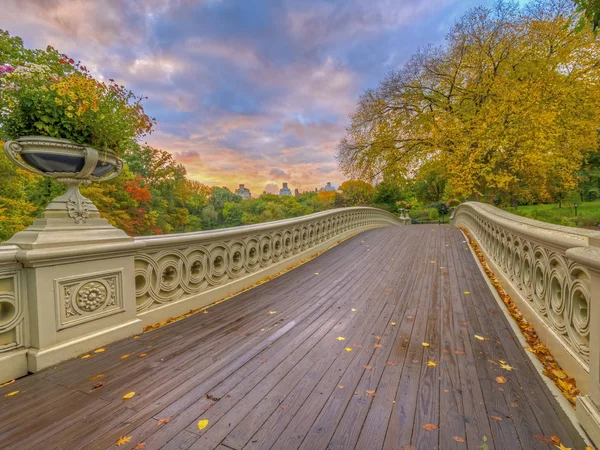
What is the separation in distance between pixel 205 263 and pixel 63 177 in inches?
72.8

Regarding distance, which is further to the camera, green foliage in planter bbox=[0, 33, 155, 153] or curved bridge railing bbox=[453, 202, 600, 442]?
green foliage in planter bbox=[0, 33, 155, 153]

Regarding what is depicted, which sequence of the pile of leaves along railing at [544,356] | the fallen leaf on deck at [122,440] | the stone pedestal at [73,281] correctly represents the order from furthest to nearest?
the stone pedestal at [73,281], the pile of leaves along railing at [544,356], the fallen leaf on deck at [122,440]

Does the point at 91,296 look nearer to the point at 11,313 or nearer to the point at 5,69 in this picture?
the point at 11,313

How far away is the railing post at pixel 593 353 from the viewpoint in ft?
4.99

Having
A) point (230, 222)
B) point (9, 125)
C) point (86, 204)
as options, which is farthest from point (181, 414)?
point (230, 222)

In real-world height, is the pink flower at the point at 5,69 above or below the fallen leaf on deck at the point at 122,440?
above

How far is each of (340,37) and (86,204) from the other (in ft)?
37.7

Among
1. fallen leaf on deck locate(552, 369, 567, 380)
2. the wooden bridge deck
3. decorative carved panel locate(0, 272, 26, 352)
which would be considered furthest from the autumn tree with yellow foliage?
decorative carved panel locate(0, 272, 26, 352)

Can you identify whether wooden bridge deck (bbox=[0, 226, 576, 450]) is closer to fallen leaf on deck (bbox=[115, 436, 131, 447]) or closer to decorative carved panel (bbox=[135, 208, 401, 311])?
fallen leaf on deck (bbox=[115, 436, 131, 447])

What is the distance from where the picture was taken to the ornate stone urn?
2.28 m

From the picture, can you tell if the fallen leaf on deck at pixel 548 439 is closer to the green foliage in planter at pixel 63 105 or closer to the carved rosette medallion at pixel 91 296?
the carved rosette medallion at pixel 91 296

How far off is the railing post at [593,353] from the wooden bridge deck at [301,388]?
0.13 meters

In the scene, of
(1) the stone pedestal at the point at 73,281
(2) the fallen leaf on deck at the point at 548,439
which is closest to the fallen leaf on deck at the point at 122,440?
(1) the stone pedestal at the point at 73,281

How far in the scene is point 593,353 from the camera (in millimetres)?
1610
